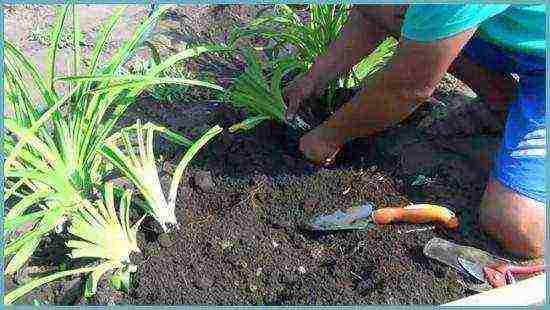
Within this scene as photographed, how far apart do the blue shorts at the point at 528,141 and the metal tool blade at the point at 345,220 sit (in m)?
0.37

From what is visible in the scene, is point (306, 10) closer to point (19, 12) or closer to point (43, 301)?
point (19, 12)

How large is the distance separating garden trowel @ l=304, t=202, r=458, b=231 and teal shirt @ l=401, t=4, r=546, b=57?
0.46 metres

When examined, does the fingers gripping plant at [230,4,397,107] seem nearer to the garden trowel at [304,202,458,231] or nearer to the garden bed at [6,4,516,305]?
the garden bed at [6,4,516,305]

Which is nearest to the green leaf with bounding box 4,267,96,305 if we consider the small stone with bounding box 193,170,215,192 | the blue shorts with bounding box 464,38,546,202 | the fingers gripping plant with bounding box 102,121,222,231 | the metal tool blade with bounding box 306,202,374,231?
the fingers gripping plant with bounding box 102,121,222,231

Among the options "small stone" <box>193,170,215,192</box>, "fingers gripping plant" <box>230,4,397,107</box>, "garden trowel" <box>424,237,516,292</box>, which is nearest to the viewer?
"garden trowel" <box>424,237,516,292</box>

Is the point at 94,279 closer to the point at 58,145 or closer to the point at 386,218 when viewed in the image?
the point at 58,145

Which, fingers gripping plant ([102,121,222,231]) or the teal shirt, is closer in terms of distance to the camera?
the teal shirt

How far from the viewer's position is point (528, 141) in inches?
84.1

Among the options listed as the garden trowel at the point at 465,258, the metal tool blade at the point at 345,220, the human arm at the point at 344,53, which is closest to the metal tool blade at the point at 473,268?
the garden trowel at the point at 465,258

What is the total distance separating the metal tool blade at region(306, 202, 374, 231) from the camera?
2.09m

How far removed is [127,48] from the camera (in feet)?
6.87

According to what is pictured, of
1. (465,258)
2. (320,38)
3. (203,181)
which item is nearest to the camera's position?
(465,258)

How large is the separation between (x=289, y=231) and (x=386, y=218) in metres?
0.26

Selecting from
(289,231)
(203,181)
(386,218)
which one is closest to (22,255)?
(203,181)
